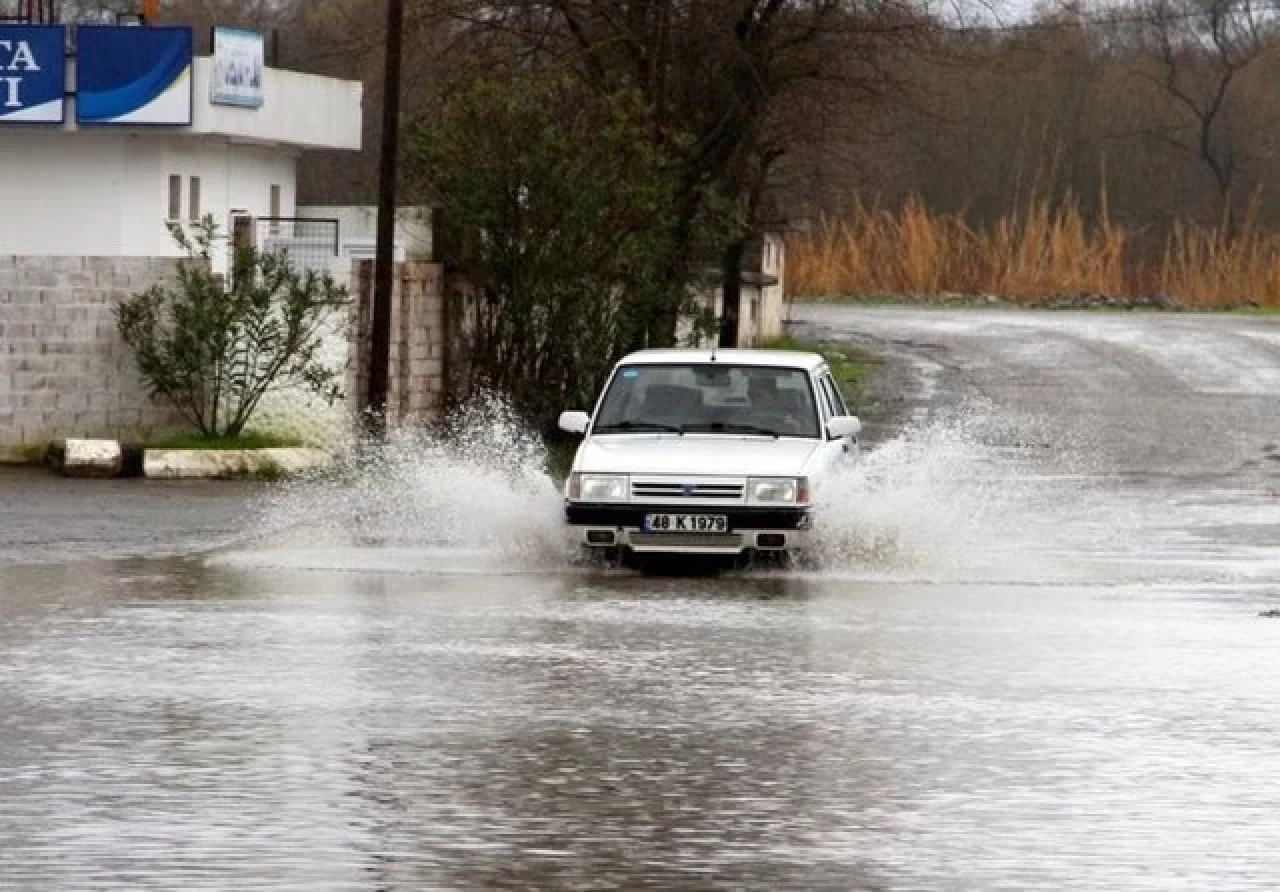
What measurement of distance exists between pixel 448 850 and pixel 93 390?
23753mm

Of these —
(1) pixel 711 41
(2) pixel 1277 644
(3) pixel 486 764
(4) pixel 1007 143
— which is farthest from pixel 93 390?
(4) pixel 1007 143

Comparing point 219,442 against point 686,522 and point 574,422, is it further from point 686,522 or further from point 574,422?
point 686,522

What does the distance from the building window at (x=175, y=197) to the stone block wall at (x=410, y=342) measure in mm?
17362

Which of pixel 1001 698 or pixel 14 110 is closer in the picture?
pixel 1001 698

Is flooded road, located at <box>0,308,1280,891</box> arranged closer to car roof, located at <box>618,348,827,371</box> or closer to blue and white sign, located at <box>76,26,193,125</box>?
car roof, located at <box>618,348,827,371</box>

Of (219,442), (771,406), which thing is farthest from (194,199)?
(771,406)

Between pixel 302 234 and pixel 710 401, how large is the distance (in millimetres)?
38869

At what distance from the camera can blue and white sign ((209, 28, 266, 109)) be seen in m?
51.8

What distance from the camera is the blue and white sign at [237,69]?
→ 51844mm

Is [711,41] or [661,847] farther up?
[711,41]

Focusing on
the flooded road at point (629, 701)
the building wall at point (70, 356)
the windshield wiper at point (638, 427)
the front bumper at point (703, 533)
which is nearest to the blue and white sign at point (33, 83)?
the building wall at point (70, 356)

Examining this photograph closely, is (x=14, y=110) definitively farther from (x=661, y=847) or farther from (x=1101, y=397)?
(x=661, y=847)

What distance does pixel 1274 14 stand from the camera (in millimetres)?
115938

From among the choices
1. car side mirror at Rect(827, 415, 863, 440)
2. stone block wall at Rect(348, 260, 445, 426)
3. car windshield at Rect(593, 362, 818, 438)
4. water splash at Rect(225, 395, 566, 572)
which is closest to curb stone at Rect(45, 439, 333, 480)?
water splash at Rect(225, 395, 566, 572)
